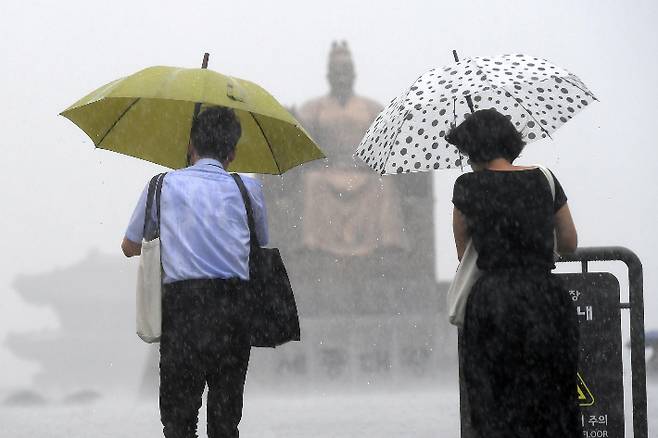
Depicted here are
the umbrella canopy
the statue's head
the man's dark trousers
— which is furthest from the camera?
the statue's head

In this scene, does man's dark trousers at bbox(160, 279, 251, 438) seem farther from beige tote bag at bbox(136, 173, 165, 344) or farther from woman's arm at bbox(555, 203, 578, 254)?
woman's arm at bbox(555, 203, 578, 254)

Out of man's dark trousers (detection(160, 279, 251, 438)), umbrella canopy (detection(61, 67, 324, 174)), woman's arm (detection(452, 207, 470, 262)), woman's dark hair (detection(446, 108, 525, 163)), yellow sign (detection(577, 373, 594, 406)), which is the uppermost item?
umbrella canopy (detection(61, 67, 324, 174))

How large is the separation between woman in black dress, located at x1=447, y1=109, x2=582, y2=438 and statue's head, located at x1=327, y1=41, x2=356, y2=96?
508 cm

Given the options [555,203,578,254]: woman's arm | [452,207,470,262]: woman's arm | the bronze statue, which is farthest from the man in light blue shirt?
the bronze statue

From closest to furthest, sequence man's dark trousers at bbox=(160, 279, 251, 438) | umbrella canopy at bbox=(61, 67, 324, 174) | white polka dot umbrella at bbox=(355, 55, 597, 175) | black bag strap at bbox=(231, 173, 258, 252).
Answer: man's dark trousers at bbox=(160, 279, 251, 438) < black bag strap at bbox=(231, 173, 258, 252) < white polka dot umbrella at bbox=(355, 55, 597, 175) < umbrella canopy at bbox=(61, 67, 324, 174)

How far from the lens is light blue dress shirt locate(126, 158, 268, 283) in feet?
8.45

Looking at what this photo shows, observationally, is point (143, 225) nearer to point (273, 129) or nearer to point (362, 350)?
point (273, 129)

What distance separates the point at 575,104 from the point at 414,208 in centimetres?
451

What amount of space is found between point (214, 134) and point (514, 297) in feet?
2.86

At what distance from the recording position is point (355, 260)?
7375 mm

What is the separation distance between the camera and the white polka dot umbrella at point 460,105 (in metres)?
2.86

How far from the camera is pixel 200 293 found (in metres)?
2.55

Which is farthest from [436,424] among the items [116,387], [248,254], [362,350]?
[248,254]

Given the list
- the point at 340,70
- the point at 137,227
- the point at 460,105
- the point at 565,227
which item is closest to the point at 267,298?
the point at 137,227
